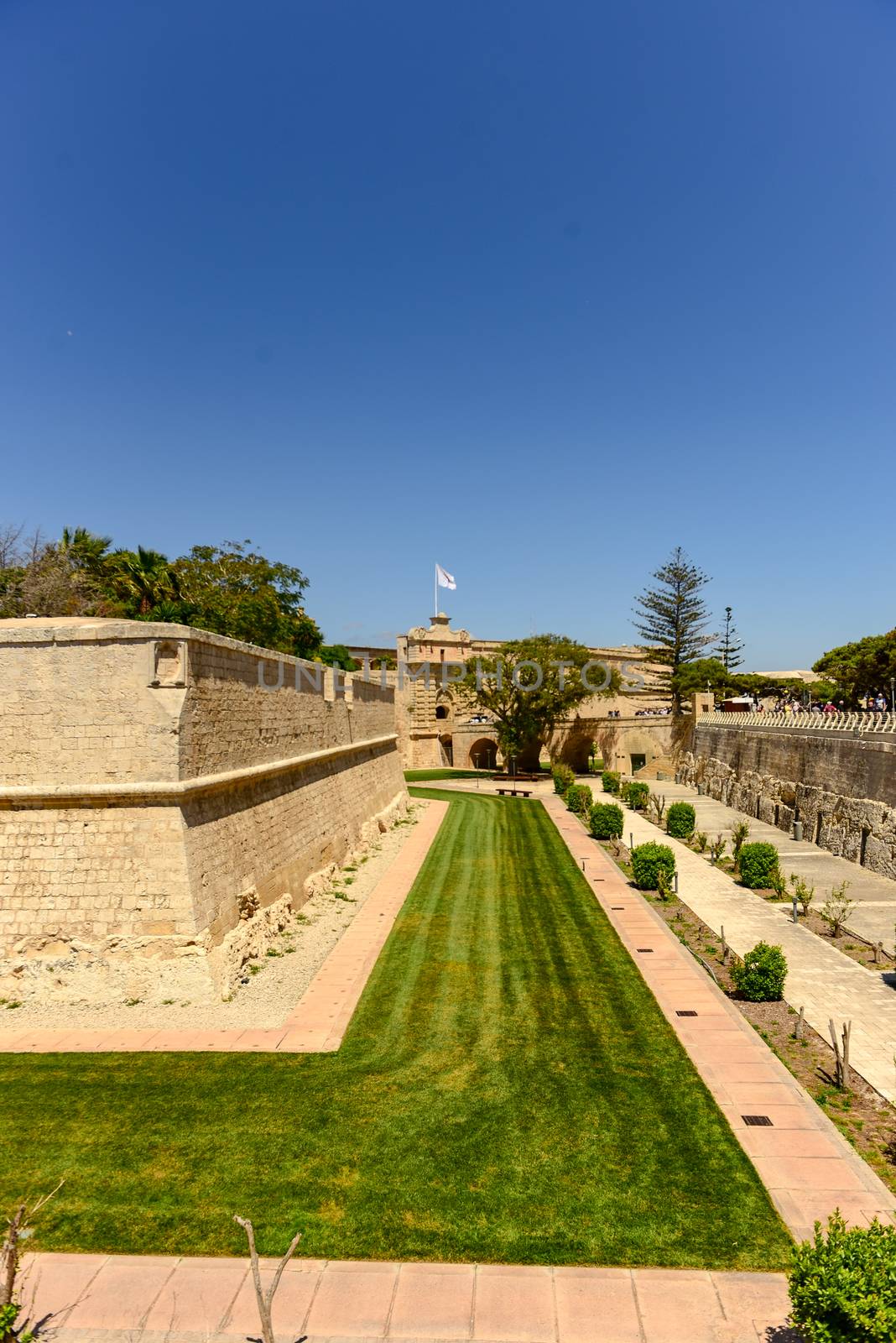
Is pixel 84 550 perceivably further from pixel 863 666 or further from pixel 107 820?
pixel 863 666

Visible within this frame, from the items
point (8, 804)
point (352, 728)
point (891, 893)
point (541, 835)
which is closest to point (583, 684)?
point (541, 835)

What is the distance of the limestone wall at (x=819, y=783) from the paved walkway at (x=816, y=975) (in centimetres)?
416

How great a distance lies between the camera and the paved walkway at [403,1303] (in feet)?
15.0

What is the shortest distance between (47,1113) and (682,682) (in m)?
47.9

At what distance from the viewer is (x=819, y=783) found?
80.2ft

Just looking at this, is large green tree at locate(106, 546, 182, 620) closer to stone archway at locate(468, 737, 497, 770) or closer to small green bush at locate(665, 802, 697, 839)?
small green bush at locate(665, 802, 697, 839)

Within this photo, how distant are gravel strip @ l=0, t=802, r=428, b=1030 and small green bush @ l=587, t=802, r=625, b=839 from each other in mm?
10543

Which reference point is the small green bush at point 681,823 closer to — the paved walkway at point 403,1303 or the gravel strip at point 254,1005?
the gravel strip at point 254,1005

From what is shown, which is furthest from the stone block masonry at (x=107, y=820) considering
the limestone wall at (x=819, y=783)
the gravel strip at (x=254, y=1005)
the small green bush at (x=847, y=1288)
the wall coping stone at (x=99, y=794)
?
the limestone wall at (x=819, y=783)

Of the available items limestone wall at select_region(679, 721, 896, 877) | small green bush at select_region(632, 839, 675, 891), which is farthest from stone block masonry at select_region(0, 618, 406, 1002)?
limestone wall at select_region(679, 721, 896, 877)

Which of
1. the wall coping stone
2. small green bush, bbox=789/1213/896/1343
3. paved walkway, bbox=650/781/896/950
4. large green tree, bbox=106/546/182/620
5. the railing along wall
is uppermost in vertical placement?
large green tree, bbox=106/546/182/620

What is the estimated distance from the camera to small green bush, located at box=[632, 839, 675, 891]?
1611 cm

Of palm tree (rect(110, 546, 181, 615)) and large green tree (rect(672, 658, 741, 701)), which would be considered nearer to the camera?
palm tree (rect(110, 546, 181, 615))

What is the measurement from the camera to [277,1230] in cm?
536
